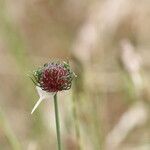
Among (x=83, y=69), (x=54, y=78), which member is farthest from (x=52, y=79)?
(x=83, y=69)

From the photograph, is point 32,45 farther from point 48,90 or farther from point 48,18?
point 48,90

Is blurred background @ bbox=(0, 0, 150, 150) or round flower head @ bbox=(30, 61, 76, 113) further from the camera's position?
blurred background @ bbox=(0, 0, 150, 150)

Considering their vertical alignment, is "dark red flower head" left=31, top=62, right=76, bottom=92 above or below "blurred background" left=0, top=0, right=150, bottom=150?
below

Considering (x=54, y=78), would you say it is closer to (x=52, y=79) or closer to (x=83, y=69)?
(x=52, y=79)

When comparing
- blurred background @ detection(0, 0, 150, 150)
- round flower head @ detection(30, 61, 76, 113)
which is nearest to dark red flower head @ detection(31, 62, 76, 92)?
round flower head @ detection(30, 61, 76, 113)

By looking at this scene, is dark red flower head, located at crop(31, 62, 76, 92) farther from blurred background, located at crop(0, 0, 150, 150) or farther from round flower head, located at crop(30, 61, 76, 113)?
blurred background, located at crop(0, 0, 150, 150)

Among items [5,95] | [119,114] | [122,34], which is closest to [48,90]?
[119,114]

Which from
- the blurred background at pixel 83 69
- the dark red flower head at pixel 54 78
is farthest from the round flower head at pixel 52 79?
the blurred background at pixel 83 69

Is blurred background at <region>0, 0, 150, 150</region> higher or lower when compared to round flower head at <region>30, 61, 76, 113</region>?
higher
